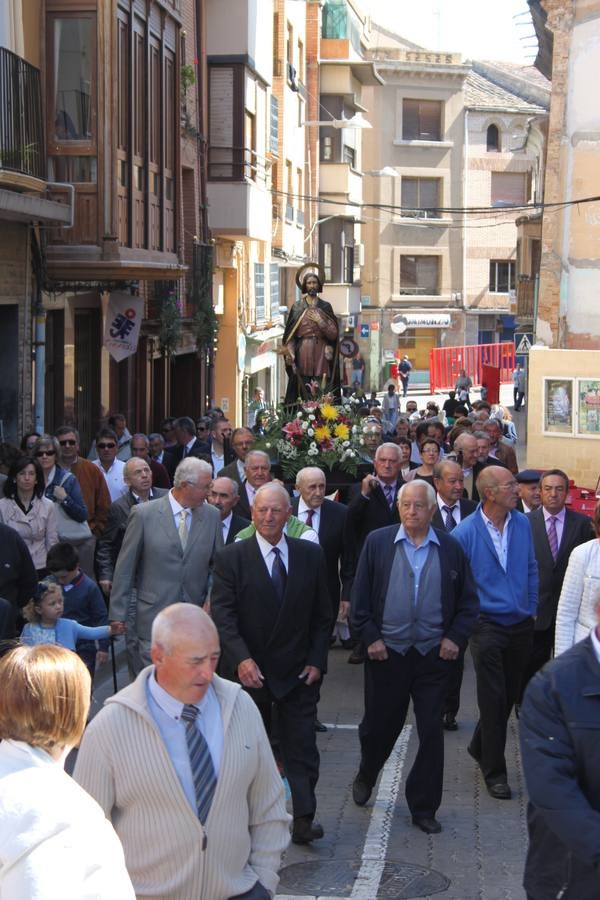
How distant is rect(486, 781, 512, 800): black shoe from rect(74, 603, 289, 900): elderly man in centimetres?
425

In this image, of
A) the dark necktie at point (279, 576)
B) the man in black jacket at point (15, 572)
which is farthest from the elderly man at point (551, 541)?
the man in black jacket at point (15, 572)

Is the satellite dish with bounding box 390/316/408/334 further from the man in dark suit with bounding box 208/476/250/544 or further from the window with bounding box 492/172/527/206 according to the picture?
the man in dark suit with bounding box 208/476/250/544

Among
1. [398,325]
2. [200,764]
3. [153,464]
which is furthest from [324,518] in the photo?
[398,325]

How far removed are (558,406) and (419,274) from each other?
41.9 metres

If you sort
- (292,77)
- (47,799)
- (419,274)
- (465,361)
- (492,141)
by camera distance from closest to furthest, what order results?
Result: (47,799)
(292,77)
(465,361)
(419,274)
(492,141)

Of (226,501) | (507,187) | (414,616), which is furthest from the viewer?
(507,187)

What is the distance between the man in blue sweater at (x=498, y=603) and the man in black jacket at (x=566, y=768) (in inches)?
159

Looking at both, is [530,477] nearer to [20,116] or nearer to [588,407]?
[20,116]

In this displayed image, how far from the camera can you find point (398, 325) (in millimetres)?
66750

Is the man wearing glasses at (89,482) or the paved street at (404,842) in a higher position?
the man wearing glasses at (89,482)

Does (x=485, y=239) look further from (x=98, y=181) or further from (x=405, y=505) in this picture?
(x=405, y=505)

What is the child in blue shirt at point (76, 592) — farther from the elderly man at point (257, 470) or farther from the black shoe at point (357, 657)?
the black shoe at point (357, 657)

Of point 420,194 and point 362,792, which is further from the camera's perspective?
point 420,194

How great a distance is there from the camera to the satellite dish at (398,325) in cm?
6671
